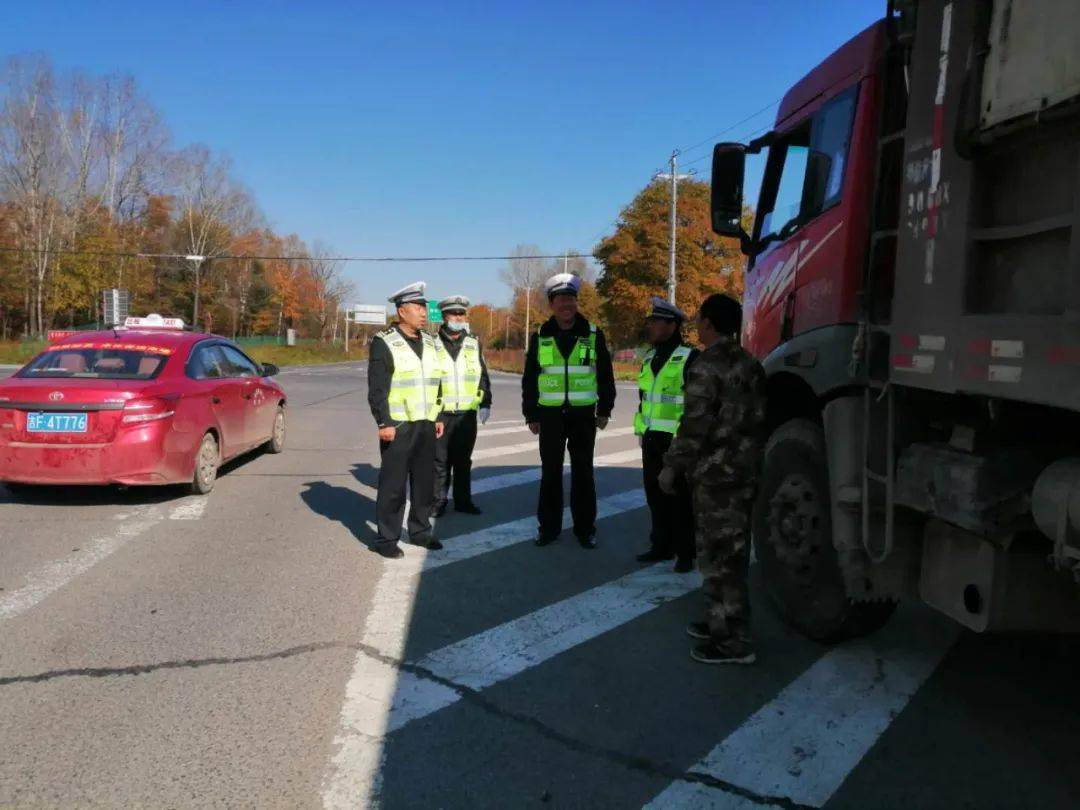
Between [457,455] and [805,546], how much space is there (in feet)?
12.7

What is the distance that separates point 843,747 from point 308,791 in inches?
81.2

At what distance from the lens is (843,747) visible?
3.17 m

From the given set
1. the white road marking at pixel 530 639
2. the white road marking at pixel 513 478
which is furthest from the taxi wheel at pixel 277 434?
the white road marking at pixel 530 639

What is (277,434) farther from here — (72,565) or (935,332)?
(935,332)

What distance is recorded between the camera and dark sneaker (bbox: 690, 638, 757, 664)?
156 inches

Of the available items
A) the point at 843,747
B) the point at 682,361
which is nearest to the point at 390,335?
the point at 682,361

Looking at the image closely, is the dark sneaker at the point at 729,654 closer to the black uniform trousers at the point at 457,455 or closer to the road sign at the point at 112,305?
the black uniform trousers at the point at 457,455

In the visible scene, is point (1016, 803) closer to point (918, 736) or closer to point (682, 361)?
point (918, 736)

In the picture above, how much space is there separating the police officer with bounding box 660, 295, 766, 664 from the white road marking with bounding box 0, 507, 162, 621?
3837 mm

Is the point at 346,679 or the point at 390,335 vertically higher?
the point at 390,335

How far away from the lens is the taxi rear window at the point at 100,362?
7.23m

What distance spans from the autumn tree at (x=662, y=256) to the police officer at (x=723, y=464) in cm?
3927

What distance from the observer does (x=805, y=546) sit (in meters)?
4.12

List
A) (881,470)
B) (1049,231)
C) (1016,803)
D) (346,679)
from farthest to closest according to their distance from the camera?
(346,679), (881,470), (1016,803), (1049,231)
